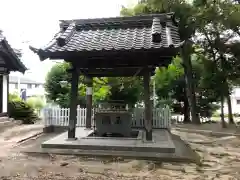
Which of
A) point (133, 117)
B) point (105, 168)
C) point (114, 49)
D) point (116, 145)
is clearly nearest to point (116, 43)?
point (114, 49)

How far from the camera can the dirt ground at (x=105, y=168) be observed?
536 centimetres

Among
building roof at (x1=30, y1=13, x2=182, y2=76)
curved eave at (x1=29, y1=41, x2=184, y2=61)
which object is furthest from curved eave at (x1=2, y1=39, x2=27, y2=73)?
curved eave at (x1=29, y1=41, x2=184, y2=61)

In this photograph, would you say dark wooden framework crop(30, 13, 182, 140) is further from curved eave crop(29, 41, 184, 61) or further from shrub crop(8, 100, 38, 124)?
shrub crop(8, 100, 38, 124)

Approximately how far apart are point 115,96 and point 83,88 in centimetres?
208

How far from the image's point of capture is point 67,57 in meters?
7.57

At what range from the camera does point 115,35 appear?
7.96 meters

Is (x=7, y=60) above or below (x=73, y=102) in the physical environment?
above

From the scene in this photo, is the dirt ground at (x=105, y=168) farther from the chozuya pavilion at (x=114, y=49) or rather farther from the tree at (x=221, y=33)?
A: the tree at (x=221, y=33)

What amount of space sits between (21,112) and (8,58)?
354 cm

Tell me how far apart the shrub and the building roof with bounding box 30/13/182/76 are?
30.5 feet

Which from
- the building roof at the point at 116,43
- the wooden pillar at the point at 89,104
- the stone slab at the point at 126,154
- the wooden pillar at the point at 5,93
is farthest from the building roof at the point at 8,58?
the stone slab at the point at 126,154

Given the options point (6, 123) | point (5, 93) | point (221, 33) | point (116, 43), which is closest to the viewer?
point (116, 43)

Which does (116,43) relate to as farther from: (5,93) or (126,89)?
(5,93)

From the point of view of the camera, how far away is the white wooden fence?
11562mm
